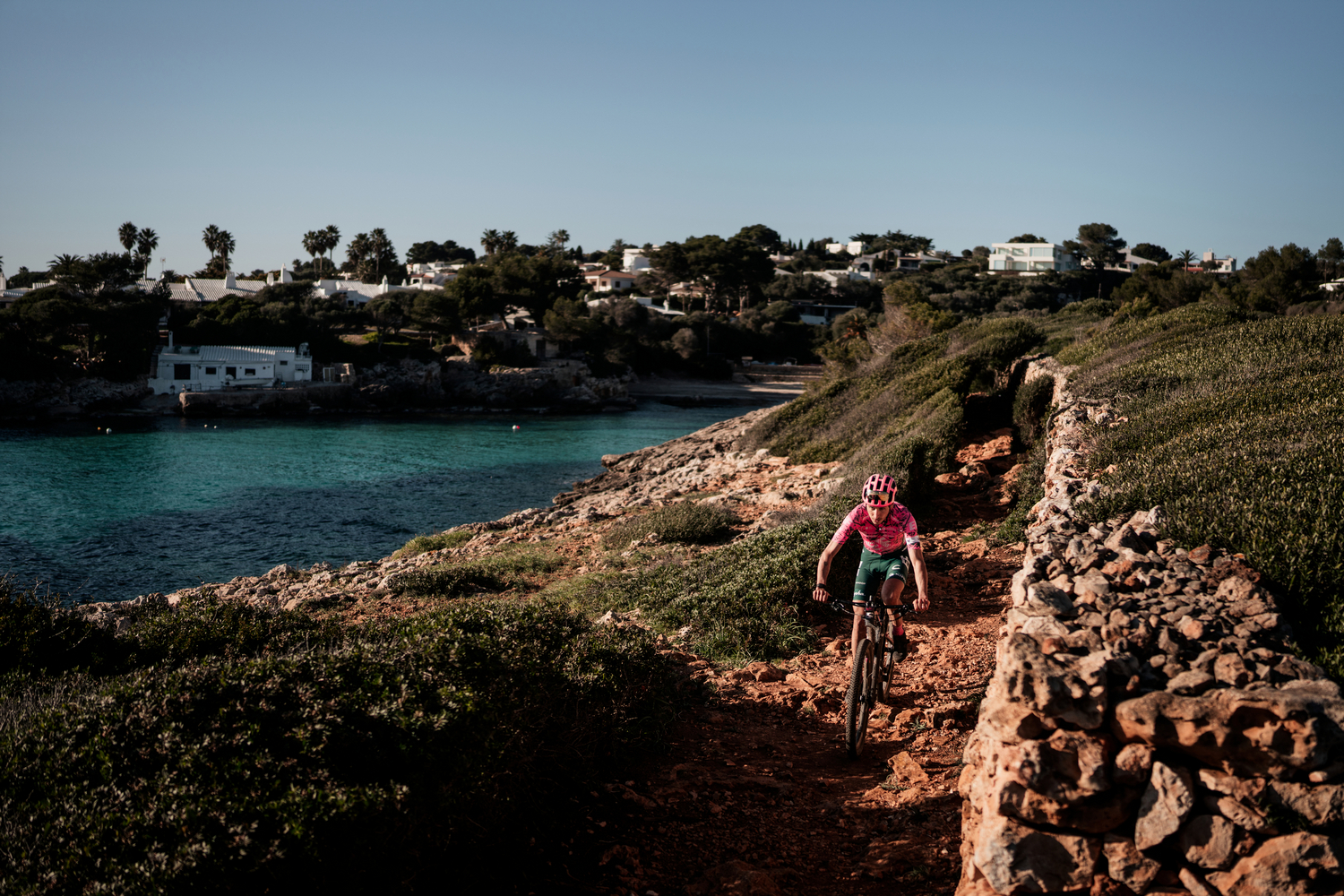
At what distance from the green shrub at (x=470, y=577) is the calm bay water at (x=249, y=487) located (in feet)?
30.1

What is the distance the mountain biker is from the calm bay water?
18984 millimetres

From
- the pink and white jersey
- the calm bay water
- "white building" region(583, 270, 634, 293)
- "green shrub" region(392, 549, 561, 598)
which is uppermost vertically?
"white building" region(583, 270, 634, 293)

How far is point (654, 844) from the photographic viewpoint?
5.34 metres

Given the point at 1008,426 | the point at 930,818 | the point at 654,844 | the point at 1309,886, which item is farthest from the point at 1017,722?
the point at 1008,426

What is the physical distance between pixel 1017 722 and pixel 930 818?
1815 mm

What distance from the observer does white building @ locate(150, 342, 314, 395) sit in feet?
198

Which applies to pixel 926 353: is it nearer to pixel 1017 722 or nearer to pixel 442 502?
pixel 442 502

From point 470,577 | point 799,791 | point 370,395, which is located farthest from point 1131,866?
point 370,395

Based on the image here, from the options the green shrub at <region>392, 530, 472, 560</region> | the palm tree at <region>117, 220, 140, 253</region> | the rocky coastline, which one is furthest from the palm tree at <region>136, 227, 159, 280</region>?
the green shrub at <region>392, 530, 472, 560</region>

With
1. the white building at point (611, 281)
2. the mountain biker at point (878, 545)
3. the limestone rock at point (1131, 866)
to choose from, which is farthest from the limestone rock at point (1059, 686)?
the white building at point (611, 281)

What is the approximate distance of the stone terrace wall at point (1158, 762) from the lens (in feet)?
12.0

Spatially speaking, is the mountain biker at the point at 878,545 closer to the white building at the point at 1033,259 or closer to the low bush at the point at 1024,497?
the low bush at the point at 1024,497

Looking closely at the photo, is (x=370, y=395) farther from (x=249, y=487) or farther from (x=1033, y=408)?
(x=1033, y=408)

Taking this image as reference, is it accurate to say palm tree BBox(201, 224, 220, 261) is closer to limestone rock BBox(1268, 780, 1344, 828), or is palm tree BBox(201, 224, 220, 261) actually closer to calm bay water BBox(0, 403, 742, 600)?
calm bay water BBox(0, 403, 742, 600)
